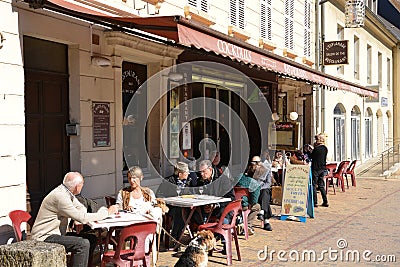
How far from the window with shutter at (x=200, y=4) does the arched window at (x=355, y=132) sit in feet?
43.9

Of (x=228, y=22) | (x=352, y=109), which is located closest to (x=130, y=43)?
(x=228, y=22)

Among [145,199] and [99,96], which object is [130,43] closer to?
[99,96]

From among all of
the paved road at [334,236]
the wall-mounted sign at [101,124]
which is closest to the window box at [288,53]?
the paved road at [334,236]

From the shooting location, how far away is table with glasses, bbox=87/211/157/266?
18.0 feet

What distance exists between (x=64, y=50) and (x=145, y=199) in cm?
267

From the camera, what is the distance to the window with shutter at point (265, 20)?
45.6ft

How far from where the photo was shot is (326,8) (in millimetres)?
18672

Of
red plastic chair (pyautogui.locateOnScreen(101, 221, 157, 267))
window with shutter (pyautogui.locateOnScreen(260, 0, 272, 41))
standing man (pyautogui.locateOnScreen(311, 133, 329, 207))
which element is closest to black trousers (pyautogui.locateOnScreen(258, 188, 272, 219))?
standing man (pyautogui.locateOnScreen(311, 133, 329, 207))

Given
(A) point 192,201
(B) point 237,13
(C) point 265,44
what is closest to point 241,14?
(B) point 237,13

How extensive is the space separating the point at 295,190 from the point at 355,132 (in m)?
14.0

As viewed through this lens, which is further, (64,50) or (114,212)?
(64,50)

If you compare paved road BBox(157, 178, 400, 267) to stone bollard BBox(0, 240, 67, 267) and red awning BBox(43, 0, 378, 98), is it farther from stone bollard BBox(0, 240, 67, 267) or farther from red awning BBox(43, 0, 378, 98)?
red awning BBox(43, 0, 378, 98)

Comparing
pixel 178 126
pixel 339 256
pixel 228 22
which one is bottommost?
pixel 339 256

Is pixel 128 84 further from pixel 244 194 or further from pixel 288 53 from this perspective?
pixel 288 53
